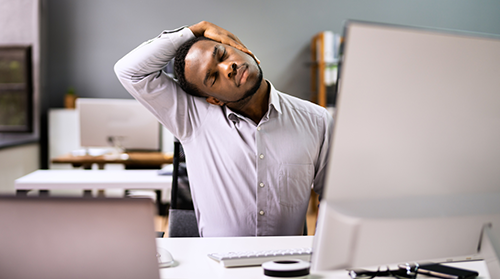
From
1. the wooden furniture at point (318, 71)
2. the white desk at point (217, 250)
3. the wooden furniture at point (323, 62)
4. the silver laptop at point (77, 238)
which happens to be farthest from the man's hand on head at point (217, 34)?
the wooden furniture at point (318, 71)

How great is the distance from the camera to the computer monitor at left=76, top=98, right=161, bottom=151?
3.12m

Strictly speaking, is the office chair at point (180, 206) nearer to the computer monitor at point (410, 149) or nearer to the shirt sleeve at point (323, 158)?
the shirt sleeve at point (323, 158)

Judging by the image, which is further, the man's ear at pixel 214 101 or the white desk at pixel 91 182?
the white desk at pixel 91 182

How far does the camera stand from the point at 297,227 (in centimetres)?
141

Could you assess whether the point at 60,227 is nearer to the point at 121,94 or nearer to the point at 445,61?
the point at 445,61

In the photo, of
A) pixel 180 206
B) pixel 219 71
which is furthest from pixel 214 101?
pixel 180 206

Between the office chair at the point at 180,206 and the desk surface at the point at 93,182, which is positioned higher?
the office chair at the point at 180,206

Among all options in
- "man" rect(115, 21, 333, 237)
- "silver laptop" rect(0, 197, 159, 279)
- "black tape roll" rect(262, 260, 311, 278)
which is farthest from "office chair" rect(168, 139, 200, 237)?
"silver laptop" rect(0, 197, 159, 279)

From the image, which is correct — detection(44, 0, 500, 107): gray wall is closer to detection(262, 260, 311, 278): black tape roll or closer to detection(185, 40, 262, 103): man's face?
detection(185, 40, 262, 103): man's face

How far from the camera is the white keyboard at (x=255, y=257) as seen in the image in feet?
2.92

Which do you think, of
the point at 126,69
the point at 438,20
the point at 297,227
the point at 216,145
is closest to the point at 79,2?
the point at 126,69

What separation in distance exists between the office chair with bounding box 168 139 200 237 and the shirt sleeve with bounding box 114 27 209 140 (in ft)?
0.35

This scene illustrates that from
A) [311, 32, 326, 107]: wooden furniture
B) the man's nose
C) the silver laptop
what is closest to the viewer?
the silver laptop

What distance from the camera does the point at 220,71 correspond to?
1324 mm
